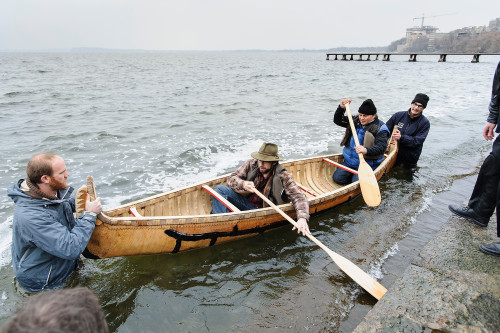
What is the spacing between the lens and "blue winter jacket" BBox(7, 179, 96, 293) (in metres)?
3.24

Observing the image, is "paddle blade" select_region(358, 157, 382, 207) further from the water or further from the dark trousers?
the dark trousers

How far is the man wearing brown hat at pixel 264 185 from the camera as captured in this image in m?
5.20

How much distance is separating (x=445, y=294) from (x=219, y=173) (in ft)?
23.7

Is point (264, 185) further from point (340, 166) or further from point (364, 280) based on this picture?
point (340, 166)

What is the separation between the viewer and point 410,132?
852cm

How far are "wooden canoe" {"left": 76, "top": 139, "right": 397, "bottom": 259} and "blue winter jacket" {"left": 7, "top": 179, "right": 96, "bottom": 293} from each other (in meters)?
0.23

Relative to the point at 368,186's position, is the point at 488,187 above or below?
above

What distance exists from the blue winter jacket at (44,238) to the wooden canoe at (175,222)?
0.77 ft

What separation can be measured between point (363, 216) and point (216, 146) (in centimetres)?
689

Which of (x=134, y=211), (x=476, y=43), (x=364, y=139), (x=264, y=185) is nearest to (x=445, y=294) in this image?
(x=264, y=185)

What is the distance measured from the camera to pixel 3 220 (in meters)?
6.73

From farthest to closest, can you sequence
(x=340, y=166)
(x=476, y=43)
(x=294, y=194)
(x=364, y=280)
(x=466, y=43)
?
(x=466, y=43) < (x=476, y=43) < (x=340, y=166) < (x=294, y=194) < (x=364, y=280)

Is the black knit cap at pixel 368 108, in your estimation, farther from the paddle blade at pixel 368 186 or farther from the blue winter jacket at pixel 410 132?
the blue winter jacket at pixel 410 132

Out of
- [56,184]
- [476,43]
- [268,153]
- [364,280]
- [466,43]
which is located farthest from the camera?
[466,43]
